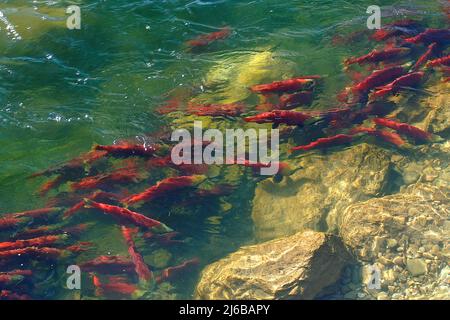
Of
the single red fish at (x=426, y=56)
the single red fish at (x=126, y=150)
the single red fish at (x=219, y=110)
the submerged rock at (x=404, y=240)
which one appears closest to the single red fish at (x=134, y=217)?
the single red fish at (x=126, y=150)

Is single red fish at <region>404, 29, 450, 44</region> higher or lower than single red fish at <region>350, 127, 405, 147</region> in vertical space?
higher

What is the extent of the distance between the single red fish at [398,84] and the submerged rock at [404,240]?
6.85 feet

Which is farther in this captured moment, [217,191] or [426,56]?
[426,56]

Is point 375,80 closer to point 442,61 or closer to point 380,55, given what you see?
point 380,55

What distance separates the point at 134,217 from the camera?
7090mm

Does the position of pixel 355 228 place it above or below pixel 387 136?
below

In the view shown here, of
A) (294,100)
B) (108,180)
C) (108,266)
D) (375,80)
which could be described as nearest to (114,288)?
(108,266)

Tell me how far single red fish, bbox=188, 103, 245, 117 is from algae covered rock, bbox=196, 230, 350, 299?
2.77 m

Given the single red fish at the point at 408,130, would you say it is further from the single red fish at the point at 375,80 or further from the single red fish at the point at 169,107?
the single red fish at the point at 169,107

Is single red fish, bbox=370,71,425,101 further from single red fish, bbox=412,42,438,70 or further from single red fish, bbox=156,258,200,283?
single red fish, bbox=156,258,200,283

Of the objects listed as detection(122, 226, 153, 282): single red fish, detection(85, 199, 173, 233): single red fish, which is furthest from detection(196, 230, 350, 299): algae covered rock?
detection(85, 199, 173, 233): single red fish

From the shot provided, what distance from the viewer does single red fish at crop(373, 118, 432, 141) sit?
789cm

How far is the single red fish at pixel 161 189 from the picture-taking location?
727cm

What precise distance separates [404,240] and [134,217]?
13.7 ft
